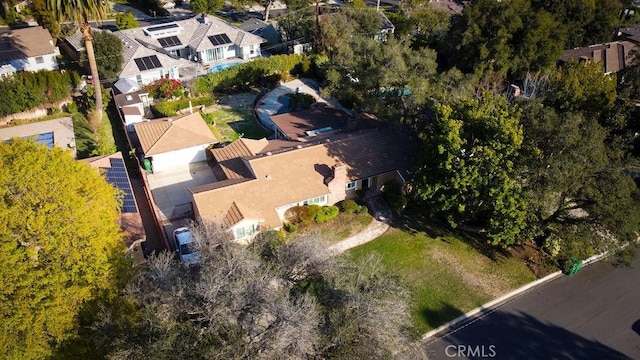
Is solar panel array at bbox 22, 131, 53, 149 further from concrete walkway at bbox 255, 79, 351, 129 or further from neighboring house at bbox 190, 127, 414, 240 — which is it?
concrete walkway at bbox 255, 79, 351, 129

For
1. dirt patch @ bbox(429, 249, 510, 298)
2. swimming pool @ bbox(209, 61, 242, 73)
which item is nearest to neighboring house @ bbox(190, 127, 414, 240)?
dirt patch @ bbox(429, 249, 510, 298)

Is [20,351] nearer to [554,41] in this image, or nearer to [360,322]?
[360,322]

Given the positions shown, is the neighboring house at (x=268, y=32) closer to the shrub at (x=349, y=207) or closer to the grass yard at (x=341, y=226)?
the shrub at (x=349, y=207)

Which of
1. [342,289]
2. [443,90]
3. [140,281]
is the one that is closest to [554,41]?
[443,90]

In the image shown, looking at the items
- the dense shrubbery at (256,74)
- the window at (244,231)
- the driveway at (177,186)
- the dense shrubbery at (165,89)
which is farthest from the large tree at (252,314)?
the dense shrubbery at (256,74)

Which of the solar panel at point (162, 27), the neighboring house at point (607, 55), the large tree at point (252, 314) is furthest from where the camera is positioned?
the solar panel at point (162, 27)

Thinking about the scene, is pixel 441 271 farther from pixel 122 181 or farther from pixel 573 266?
pixel 122 181
